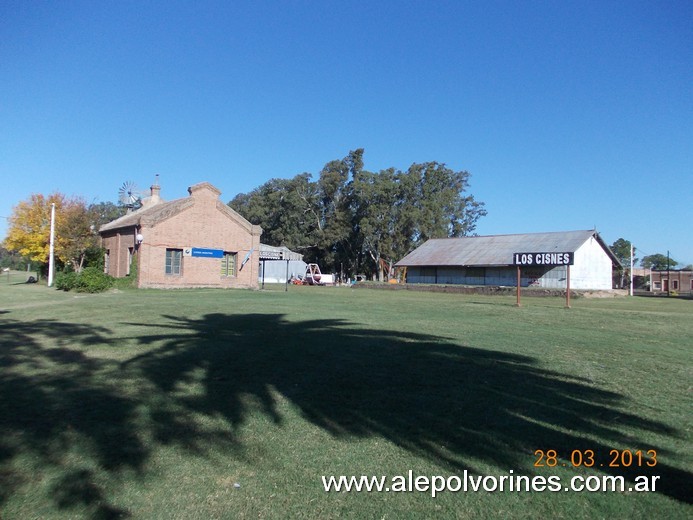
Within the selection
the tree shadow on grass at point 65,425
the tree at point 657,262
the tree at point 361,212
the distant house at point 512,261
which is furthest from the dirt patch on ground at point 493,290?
the tree at point 657,262

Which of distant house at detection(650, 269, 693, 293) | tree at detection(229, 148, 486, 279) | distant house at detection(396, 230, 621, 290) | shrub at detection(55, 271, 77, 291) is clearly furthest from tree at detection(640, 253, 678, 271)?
shrub at detection(55, 271, 77, 291)

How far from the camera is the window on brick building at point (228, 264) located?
39378 millimetres

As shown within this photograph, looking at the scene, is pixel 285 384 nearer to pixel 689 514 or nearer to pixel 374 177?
pixel 689 514

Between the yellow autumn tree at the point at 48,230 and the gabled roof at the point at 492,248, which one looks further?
the gabled roof at the point at 492,248

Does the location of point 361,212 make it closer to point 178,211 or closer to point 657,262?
point 178,211

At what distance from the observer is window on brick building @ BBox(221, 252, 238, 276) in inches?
1550

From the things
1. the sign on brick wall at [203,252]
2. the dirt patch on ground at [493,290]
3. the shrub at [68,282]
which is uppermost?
the sign on brick wall at [203,252]

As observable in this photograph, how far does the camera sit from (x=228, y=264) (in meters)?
39.9

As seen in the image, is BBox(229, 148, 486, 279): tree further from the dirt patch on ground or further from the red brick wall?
the red brick wall

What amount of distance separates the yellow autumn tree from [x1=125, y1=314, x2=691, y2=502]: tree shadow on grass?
33.0 m

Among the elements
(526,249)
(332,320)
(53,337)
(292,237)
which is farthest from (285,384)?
(292,237)

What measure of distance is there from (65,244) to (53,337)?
32.6 metres

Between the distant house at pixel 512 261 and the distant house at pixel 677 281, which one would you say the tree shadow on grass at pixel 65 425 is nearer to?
→ the distant house at pixel 512 261

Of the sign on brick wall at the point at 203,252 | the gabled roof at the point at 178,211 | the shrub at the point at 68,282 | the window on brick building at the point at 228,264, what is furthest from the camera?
the window on brick building at the point at 228,264
